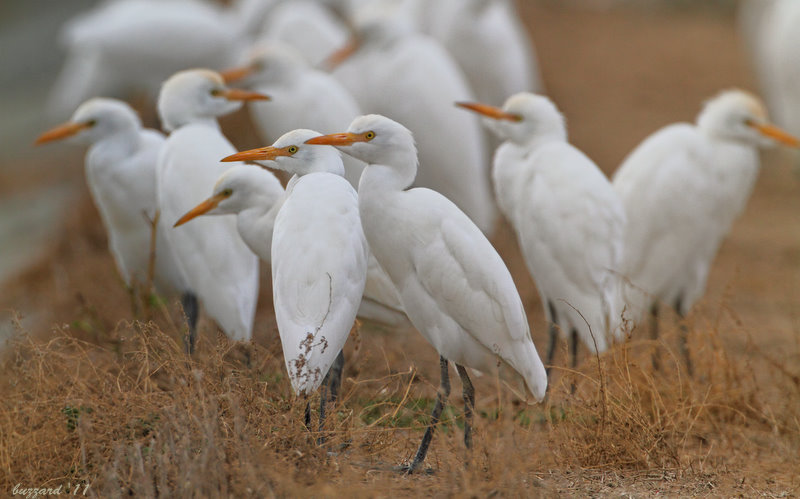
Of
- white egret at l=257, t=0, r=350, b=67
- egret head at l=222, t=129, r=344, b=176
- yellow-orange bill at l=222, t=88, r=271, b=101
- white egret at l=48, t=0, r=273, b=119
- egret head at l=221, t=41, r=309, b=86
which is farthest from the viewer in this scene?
white egret at l=48, t=0, r=273, b=119

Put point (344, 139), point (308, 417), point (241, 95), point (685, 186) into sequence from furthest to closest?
point (685, 186), point (241, 95), point (344, 139), point (308, 417)

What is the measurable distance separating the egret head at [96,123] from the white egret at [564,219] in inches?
62.1

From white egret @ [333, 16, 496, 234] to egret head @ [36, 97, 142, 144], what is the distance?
2422mm

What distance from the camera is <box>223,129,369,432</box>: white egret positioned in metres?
3.17

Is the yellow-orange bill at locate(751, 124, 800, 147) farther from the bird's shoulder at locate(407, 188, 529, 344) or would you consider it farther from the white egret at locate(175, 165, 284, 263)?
the white egret at locate(175, 165, 284, 263)

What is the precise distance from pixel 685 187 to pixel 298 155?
7.64 feet

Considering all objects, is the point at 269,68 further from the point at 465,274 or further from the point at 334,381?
the point at 465,274

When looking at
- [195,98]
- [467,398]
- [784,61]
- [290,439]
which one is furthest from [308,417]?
[784,61]

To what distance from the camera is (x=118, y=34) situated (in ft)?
31.0

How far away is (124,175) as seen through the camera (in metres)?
4.85

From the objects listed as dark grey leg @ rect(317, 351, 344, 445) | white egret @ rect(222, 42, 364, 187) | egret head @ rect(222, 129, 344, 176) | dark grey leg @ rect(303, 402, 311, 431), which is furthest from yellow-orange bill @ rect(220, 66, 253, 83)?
dark grey leg @ rect(303, 402, 311, 431)

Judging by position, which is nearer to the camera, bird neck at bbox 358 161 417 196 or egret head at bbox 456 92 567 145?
bird neck at bbox 358 161 417 196

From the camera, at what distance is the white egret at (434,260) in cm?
338

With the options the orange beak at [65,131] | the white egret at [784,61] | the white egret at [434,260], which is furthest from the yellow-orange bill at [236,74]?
the white egret at [784,61]
